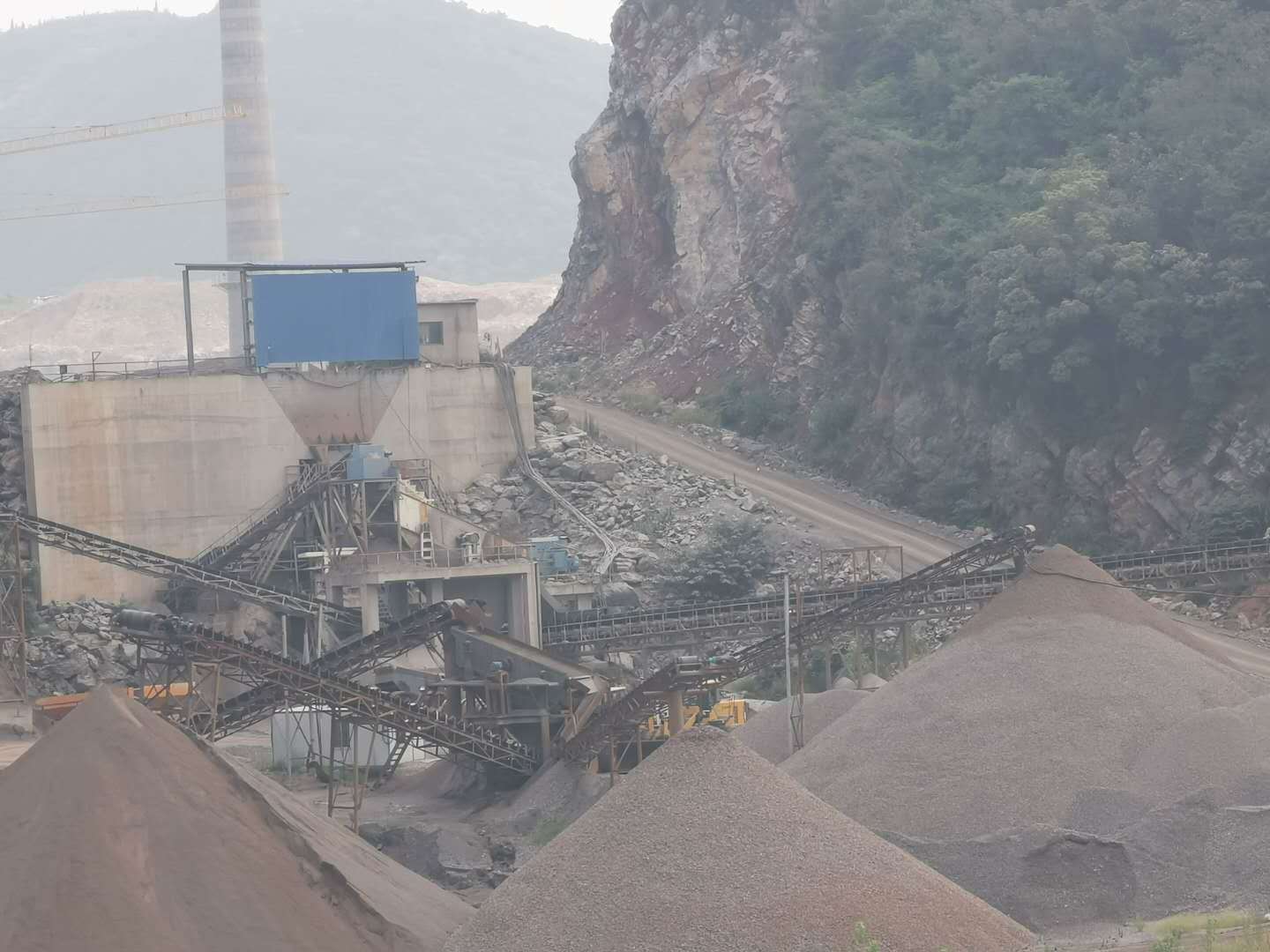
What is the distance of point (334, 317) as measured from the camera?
88.5 metres

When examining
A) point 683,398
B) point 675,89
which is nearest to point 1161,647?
point 683,398

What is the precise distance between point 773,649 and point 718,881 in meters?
26.2

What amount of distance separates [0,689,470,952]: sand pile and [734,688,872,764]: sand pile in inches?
645

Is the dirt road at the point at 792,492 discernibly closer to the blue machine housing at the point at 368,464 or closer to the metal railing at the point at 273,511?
the blue machine housing at the point at 368,464

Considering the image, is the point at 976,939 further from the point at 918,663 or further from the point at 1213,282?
the point at 1213,282

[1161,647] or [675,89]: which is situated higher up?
[675,89]

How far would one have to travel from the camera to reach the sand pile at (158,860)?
34.5 m

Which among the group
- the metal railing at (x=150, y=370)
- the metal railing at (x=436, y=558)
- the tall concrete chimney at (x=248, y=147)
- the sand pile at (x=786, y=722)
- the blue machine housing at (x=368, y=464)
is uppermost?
the tall concrete chimney at (x=248, y=147)

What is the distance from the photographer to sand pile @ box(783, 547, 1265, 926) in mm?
41562

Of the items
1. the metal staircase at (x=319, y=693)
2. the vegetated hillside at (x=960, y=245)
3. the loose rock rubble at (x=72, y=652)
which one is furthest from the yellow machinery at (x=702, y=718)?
the vegetated hillside at (x=960, y=245)

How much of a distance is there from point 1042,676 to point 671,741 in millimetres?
12199

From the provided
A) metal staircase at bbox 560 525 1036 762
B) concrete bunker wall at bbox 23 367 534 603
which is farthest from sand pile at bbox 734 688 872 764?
concrete bunker wall at bbox 23 367 534 603

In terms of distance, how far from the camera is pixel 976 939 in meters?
34.1

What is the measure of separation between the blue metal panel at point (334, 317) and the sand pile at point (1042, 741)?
1637 inches
